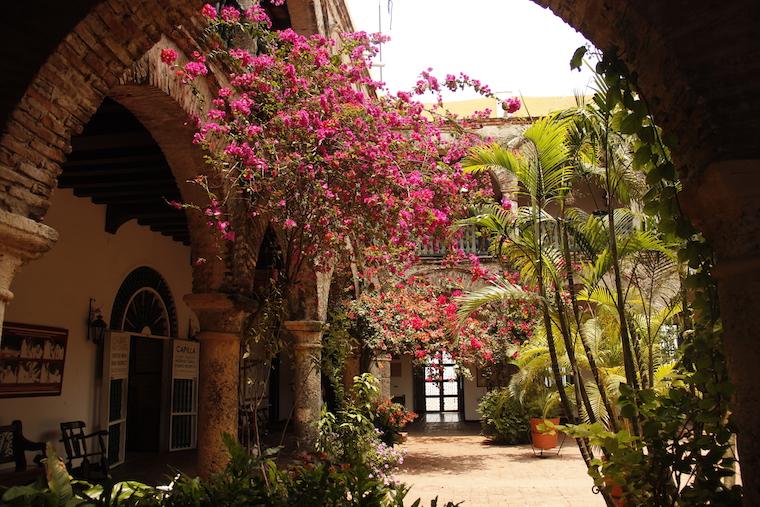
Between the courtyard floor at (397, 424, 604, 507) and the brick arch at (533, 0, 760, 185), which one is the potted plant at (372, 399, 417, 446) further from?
the brick arch at (533, 0, 760, 185)

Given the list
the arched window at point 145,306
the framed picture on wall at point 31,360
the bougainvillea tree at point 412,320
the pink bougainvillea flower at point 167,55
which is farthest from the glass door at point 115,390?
the pink bougainvillea flower at point 167,55

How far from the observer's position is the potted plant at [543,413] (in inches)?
477

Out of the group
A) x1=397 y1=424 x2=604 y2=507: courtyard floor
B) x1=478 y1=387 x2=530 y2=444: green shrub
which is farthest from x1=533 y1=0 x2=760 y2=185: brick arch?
x1=478 y1=387 x2=530 y2=444: green shrub

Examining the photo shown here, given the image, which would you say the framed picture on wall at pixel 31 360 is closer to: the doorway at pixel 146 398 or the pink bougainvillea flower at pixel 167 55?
the doorway at pixel 146 398

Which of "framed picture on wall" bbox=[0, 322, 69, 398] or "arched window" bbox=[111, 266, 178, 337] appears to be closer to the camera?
"framed picture on wall" bbox=[0, 322, 69, 398]

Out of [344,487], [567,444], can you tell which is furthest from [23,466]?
[567,444]

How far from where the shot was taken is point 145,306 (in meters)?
10.2

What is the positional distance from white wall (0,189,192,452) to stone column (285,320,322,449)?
102 inches

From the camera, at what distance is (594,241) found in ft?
16.6

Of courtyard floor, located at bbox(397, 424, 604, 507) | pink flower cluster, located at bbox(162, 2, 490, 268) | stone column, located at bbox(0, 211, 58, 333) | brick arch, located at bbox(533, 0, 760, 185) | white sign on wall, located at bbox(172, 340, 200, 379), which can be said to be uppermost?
pink flower cluster, located at bbox(162, 2, 490, 268)

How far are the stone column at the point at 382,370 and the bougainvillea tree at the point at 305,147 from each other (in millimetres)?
5987

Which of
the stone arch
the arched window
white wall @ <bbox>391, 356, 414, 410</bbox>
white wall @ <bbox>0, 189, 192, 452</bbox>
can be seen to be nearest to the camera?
the stone arch

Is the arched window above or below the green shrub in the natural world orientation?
above

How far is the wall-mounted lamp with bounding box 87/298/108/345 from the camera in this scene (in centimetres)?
862
